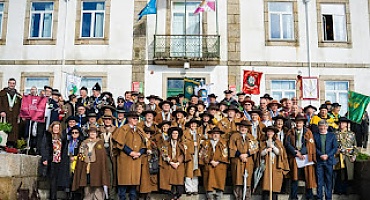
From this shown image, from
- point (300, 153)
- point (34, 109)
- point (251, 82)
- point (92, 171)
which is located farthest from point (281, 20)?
point (92, 171)

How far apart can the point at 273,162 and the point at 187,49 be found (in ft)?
28.9

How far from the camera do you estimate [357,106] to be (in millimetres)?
11086

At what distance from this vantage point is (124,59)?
16641 millimetres

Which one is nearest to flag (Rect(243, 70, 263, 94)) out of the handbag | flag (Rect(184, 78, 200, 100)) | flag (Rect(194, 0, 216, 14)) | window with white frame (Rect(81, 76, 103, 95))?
flag (Rect(184, 78, 200, 100))

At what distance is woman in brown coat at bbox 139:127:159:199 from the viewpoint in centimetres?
834

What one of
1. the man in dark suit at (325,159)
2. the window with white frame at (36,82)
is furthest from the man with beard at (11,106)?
the man in dark suit at (325,159)

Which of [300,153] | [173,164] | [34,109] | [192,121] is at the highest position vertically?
[34,109]

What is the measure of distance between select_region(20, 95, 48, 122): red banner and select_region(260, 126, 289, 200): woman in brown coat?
565 cm

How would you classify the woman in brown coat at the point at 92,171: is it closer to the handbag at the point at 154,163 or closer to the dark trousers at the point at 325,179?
the handbag at the point at 154,163

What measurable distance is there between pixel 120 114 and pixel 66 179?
2.00m

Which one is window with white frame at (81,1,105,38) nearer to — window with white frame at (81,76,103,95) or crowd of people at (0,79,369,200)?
window with white frame at (81,76,103,95)

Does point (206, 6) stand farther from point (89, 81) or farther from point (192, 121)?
point (192, 121)

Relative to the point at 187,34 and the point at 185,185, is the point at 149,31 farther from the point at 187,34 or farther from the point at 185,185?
the point at 185,185

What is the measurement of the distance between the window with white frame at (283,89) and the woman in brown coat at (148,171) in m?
9.23
